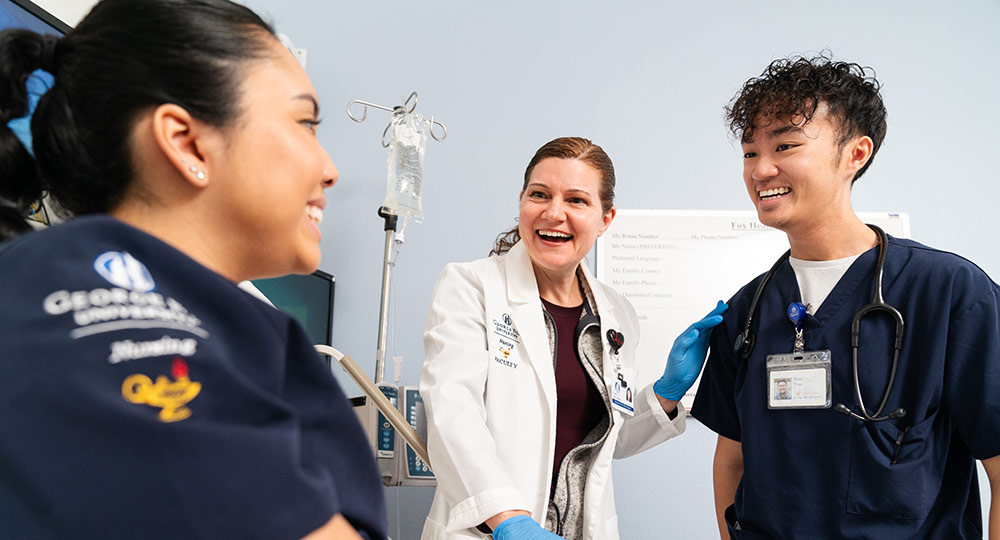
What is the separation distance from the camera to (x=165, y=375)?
41 cm

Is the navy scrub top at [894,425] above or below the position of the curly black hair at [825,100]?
below

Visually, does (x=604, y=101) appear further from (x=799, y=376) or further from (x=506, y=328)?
Result: (x=799, y=376)

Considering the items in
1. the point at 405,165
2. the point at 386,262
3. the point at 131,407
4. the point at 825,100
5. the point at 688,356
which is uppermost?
the point at 825,100

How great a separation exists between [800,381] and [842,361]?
0.27 feet

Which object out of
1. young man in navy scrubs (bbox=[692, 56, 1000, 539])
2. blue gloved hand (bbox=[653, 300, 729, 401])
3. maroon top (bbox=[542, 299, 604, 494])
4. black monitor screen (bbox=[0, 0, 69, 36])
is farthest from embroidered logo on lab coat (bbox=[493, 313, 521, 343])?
black monitor screen (bbox=[0, 0, 69, 36])

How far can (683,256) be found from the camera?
Result: 104 inches

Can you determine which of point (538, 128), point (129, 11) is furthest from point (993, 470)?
point (538, 128)

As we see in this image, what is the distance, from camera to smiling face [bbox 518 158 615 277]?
178 cm

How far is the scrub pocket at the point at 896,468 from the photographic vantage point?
45.4 inches

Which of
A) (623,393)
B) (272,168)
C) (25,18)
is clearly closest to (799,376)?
(623,393)

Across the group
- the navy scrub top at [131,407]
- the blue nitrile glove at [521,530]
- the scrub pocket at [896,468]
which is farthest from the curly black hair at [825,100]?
the navy scrub top at [131,407]

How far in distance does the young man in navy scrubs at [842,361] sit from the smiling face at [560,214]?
1.41ft

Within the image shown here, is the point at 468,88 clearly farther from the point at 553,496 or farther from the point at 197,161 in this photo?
the point at 197,161

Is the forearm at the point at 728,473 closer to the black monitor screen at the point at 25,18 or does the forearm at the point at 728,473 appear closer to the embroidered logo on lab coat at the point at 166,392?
the embroidered logo on lab coat at the point at 166,392
